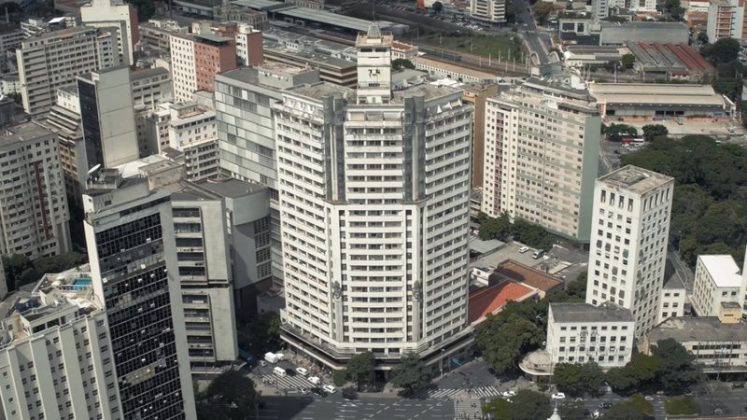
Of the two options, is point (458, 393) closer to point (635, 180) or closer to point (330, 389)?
point (330, 389)

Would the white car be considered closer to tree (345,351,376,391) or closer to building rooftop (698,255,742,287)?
tree (345,351,376,391)

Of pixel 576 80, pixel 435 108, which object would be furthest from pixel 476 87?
pixel 435 108

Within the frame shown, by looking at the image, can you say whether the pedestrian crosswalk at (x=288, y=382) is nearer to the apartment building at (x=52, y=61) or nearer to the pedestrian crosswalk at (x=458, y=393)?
the pedestrian crosswalk at (x=458, y=393)

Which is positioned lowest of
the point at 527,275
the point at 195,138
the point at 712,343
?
the point at 712,343

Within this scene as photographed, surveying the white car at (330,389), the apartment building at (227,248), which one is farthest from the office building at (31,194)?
the white car at (330,389)

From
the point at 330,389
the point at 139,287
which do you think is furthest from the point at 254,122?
the point at 139,287

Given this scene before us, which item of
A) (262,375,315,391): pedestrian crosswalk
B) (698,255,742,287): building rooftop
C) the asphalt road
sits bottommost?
the asphalt road

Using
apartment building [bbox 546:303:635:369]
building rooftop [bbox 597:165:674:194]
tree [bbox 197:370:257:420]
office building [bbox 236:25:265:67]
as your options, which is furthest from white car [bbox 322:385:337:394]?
office building [bbox 236:25:265:67]
